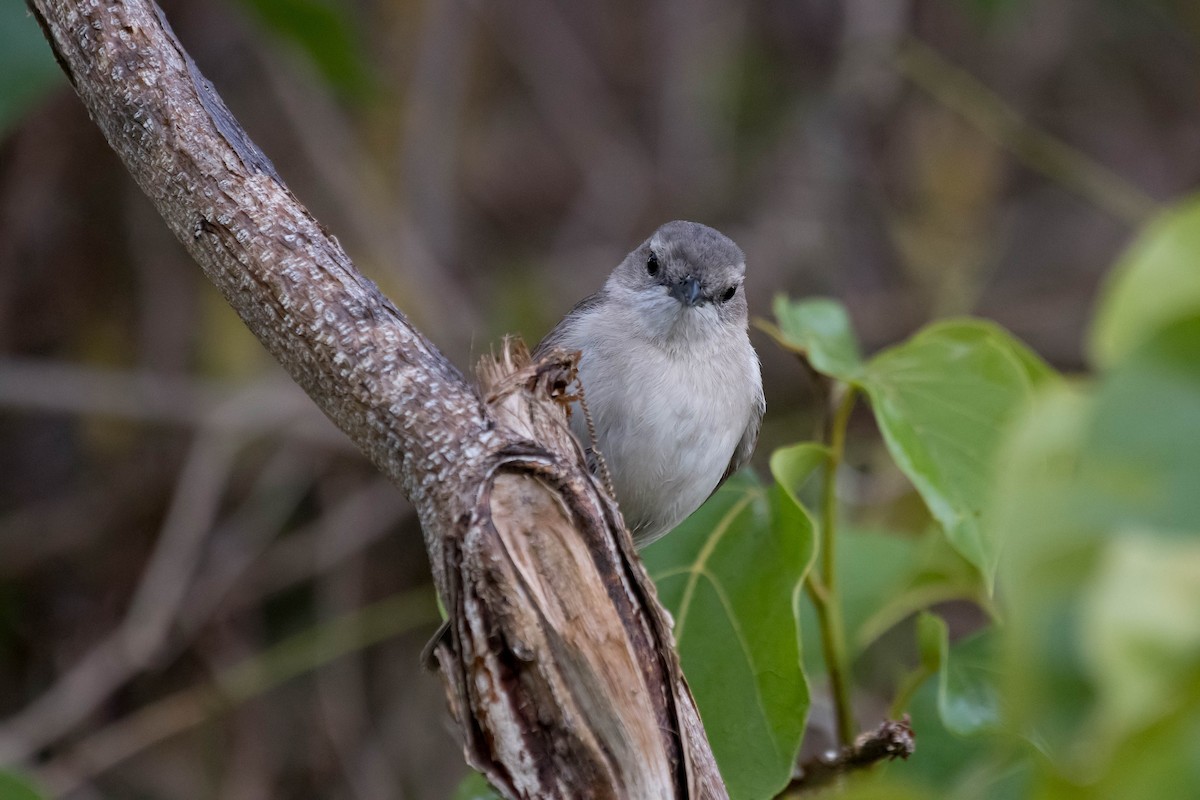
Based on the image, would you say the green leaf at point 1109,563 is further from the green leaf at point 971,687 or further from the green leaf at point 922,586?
the green leaf at point 922,586

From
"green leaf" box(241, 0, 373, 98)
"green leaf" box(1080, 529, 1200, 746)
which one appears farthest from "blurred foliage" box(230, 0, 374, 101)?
"green leaf" box(1080, 529, 1200, 746)

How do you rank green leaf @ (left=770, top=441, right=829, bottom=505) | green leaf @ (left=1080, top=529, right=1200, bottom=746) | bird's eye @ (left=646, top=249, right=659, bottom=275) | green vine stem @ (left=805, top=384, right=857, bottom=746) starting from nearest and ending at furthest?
green leaf @ (left=1080, top=529, right=1200, bottom=746) → green leaf @ (left=770, top=441, right=829, bottom=505) → green vine stem @ (left=805, top=384, right=857, bottom=746) → bird's eye @ (left=646, top=249, right=659, bottom=275)

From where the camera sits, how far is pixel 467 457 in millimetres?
1578

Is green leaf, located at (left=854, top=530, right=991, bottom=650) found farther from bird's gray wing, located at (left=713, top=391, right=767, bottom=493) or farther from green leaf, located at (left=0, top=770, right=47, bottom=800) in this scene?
green leaf, located at (left=0, top=770, right=47, bottom=800)

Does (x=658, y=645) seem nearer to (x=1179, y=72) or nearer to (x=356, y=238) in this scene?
(x=356, y=238)

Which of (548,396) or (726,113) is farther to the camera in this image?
(726,113)

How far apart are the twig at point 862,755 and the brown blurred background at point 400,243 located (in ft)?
7.95

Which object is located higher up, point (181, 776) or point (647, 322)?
point (647, 322)

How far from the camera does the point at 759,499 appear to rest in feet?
7.79

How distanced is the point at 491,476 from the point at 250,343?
386cm

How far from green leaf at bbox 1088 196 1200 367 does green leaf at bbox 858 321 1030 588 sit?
3.94ft

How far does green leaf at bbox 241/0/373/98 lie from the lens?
12.8ft

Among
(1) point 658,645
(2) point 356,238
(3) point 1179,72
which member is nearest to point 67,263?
(2) point 356,238

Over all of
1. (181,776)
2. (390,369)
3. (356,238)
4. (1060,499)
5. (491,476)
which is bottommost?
(181,776)
